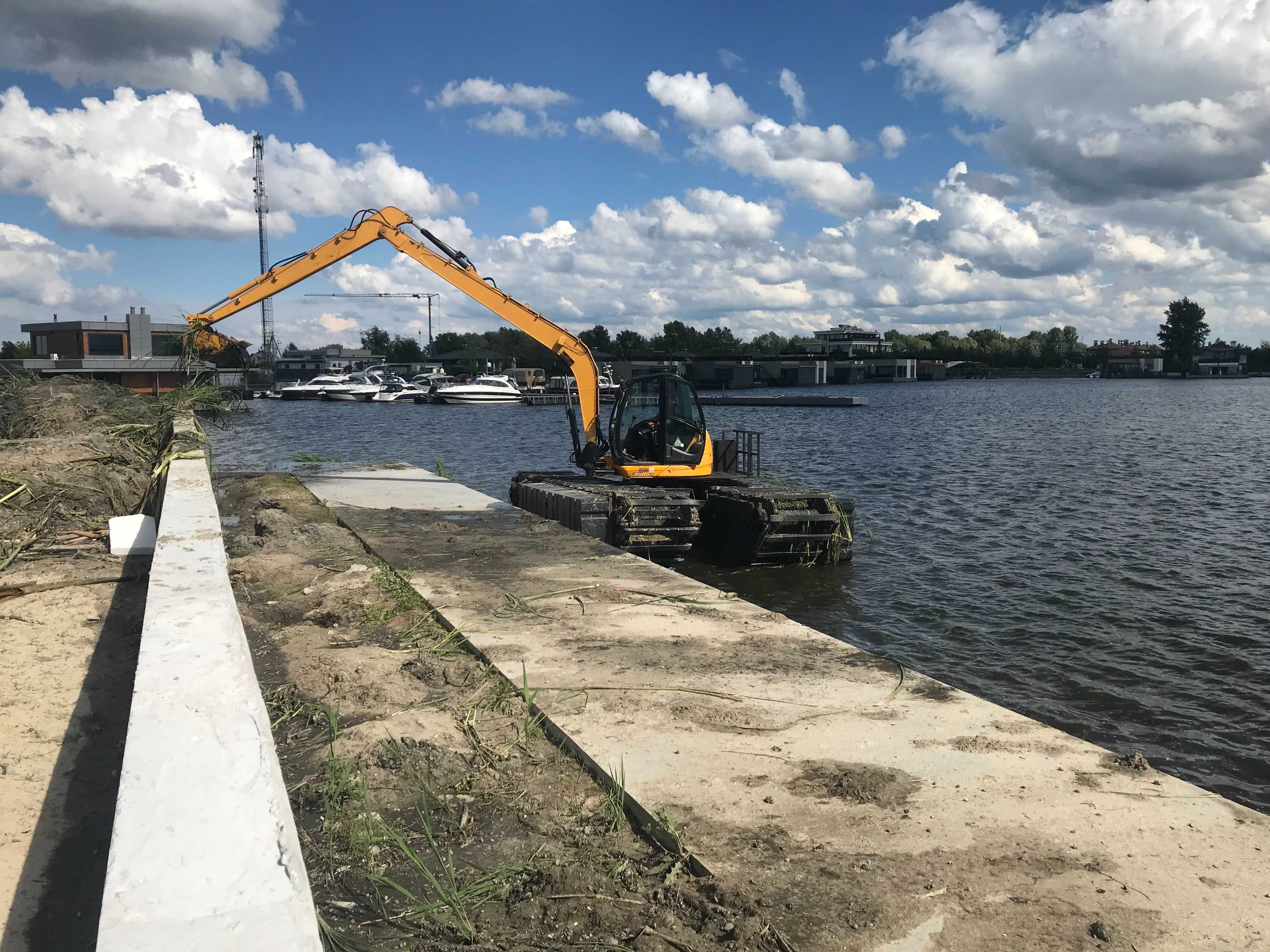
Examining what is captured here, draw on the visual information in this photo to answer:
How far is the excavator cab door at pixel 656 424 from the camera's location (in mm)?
15938

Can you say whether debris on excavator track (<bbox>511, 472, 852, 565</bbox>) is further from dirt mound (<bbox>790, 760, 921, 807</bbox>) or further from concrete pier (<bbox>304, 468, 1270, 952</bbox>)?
dirt mound (<bbox>790, 760, 921, 807</bbox>)

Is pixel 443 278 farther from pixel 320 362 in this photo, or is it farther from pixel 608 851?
pixel 320 362

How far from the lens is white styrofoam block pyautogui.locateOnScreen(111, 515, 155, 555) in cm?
992

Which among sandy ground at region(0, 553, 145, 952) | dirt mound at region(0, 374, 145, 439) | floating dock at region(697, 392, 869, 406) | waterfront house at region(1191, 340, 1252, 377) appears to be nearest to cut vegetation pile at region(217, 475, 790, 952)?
sandy ground at region(0, 553, 145, 952)

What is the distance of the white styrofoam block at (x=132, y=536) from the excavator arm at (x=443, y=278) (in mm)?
7543

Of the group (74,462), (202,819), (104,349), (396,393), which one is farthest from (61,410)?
(396,393)

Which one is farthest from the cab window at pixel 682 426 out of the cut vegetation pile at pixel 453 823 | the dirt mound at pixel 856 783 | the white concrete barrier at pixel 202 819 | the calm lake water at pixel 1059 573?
the white concrete barrier at pixel 202 819

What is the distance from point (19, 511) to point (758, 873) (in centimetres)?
970

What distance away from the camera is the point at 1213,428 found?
50.3 meters

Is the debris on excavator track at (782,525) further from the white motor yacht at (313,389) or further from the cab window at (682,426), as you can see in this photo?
the white motor yacht at (313,389)

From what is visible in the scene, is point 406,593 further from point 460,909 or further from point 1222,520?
point 1222,520

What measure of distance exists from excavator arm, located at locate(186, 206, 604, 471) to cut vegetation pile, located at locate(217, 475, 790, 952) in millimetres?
10329

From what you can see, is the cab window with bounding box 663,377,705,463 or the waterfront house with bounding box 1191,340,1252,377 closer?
the cab window with bounding box 663,377,705,463

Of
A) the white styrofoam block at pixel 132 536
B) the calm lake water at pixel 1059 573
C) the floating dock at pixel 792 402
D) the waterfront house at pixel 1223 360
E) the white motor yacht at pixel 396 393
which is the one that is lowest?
the calm lake water at pixel 1059 573
